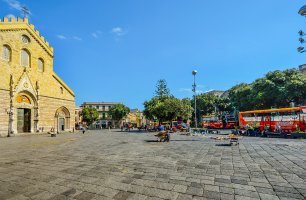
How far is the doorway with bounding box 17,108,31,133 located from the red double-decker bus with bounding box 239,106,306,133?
3264 centimetres

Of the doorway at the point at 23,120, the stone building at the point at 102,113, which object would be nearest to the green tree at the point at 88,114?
the stone building at the point at 102,113

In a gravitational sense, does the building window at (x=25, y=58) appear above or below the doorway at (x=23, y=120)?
above

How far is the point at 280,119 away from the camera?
27.0m

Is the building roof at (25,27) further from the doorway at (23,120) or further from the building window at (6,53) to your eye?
the doorway at (23,120)

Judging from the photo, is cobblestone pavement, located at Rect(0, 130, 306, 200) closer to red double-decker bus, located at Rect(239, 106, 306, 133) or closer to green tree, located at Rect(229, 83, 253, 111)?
red double-decker bus, located at Rect(239, 106, 306, 133)

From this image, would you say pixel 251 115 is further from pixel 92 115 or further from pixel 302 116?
pixel 92 115

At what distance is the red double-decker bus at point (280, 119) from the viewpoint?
24703mm

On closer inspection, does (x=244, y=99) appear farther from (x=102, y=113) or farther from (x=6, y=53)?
(x=102, y=113)

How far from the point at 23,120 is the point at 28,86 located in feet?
16.3

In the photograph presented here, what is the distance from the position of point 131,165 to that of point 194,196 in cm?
374

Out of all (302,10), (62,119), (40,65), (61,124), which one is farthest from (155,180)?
(62,119)

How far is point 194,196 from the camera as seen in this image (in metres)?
4.75

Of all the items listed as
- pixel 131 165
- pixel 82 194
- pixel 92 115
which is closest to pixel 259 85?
pixel 131 165

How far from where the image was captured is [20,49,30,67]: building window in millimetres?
31558
